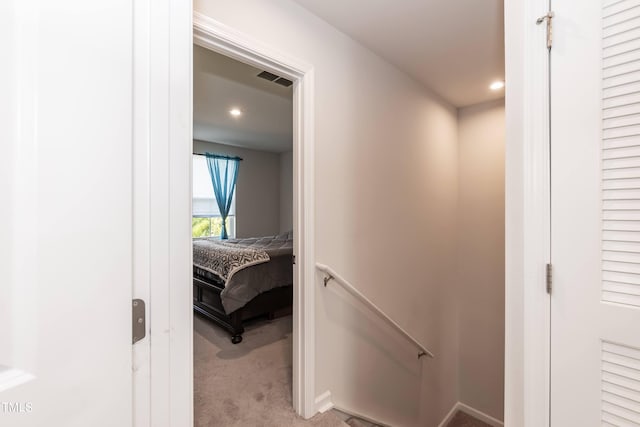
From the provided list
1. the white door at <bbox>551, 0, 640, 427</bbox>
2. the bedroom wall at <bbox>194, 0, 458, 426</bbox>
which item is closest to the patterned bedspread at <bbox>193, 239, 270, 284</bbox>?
the bedroom wall at <bbox>194, 0, 458, 426</bbox>

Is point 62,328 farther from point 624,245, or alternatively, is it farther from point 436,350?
point 436,350

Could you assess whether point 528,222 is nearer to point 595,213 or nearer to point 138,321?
point 595,213

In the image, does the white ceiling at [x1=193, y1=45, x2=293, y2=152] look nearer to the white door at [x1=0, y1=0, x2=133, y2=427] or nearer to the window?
the window

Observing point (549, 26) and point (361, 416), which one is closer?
point (549, 26)

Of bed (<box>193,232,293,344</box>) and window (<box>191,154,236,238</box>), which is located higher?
window (<box>191,154,236,238</box>)

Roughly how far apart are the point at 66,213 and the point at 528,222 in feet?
4.13

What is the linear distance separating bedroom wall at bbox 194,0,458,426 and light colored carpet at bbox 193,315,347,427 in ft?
0.97

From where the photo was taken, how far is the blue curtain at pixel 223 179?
5.54 m

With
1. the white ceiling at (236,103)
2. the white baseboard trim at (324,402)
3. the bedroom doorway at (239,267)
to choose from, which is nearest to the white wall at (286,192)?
the bedroom doorway at (239,267)

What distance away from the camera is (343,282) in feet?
6.17

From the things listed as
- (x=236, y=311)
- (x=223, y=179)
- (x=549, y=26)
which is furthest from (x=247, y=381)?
(x=223, y=179)

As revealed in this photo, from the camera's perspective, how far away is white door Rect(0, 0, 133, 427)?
0.46 meters

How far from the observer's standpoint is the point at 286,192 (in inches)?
255

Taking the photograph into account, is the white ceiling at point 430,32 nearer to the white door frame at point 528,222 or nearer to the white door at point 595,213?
the white door frame at point 528,222
